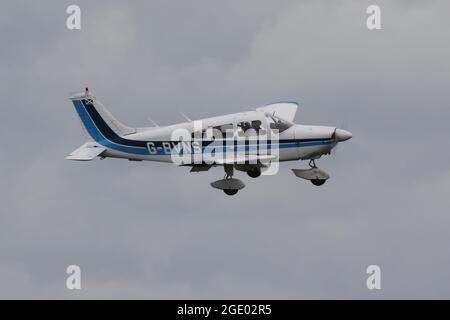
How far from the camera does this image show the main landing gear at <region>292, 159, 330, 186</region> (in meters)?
40.4

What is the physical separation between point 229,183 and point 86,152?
4992 millimetres

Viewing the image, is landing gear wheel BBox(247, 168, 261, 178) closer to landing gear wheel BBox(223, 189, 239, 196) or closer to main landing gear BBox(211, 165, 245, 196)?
main landing gear BBox(211, 165, 245, 196)

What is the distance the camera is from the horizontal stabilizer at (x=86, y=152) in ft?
133

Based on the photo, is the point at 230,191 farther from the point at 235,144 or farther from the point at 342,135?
the point at 342,135

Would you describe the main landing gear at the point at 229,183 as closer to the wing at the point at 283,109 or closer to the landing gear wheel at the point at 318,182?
the landing gear wheel at the point at 318,182

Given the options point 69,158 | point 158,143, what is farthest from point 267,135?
point 69,158

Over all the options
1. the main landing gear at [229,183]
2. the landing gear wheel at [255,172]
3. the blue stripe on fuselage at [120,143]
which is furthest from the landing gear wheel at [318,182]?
the main landing gear at [229,183]

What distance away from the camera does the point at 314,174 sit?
133ft

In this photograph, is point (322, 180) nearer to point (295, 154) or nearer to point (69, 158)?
point (295, 154)

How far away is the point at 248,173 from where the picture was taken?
4128 centimetres

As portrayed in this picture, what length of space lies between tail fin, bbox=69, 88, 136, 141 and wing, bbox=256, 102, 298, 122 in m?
5.23

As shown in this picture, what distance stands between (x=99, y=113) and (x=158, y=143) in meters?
2.67

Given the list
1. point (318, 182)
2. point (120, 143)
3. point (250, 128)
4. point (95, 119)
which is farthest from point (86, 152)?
point (318, 182)

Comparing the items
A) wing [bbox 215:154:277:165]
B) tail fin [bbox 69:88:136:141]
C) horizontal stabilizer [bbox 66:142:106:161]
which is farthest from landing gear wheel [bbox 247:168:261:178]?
horizontal stabilizer [bbox 66:142:106:161]
